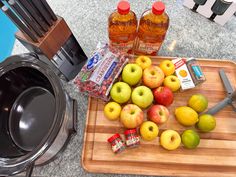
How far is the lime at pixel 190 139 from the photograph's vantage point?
21.2 inches

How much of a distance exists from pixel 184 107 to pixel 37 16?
1.52 feet

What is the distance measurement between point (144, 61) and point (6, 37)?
0.64 metres

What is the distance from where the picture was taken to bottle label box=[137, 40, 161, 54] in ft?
2.08

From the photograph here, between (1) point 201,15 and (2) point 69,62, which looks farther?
(1) point 201,15

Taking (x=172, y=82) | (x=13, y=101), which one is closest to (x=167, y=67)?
(x=172, y=82)

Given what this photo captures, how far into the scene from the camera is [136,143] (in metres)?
0.56

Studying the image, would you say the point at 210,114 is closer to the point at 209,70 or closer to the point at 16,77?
the point at 209,70

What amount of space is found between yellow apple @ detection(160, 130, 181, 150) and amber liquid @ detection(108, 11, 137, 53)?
30 cm

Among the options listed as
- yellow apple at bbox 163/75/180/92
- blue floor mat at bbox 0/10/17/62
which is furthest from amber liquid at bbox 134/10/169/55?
blue floor mat at bbox 0/10/17/62

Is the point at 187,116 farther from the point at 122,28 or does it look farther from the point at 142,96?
the point at 122,28

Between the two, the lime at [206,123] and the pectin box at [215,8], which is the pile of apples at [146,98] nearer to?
the lime at [206,123]

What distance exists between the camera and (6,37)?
88 cm


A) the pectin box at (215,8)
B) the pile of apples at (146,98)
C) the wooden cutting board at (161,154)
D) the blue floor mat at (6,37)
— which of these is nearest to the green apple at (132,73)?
the pile of apples at (146,98)

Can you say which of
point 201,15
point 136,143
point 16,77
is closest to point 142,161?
point 136,143
